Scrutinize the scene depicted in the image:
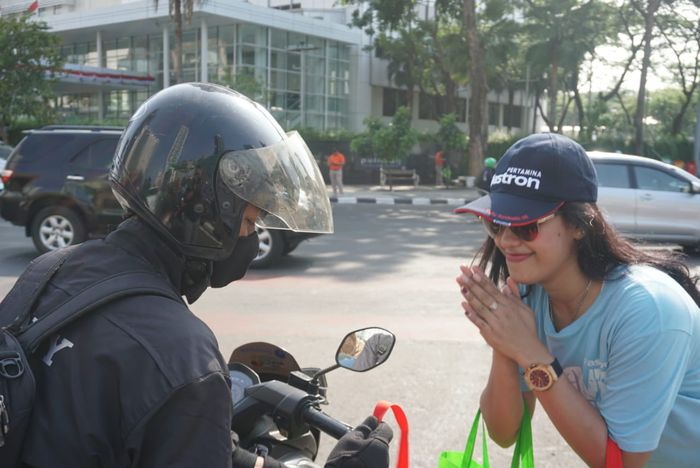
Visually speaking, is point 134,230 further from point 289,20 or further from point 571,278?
point 289,20

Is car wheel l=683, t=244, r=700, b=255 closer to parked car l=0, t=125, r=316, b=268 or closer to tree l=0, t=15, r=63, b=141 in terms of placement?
parked car l=0, t=125, r=316, b=268

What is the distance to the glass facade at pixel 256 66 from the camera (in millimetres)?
34562

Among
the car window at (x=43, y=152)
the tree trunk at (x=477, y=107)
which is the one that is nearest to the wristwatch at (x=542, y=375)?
the car window at (x=43, y=152)

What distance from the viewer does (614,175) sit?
10945 millimetres

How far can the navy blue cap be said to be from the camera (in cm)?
183

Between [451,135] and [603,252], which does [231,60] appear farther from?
[603,252]

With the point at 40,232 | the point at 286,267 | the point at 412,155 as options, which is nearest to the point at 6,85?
the point at 412,155

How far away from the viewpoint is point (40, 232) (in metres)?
9.52

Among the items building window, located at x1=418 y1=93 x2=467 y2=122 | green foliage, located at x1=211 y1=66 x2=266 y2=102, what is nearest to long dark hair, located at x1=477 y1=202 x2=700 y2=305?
green foliage, located at x1=211 y1=66 x2=266 y2=102

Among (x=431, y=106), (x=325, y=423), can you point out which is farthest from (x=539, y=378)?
(x=431, y=106)

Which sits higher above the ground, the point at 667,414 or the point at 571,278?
the point at 571,278

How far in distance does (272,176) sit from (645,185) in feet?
33.8

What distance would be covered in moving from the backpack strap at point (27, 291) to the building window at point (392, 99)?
43.6 m

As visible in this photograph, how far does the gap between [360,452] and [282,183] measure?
712 millimetres
